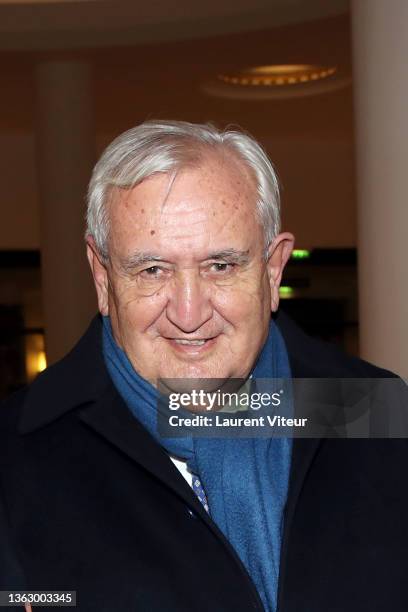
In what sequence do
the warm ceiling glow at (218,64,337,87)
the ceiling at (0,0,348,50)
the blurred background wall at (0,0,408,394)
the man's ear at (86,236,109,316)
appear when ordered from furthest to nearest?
the warm ceiling glow at (218,64,337,87) < the ceiling at (0,0,348,50) < the blurred background wall at (0,0,408,394) < the man's ear at (86,236,109,316)

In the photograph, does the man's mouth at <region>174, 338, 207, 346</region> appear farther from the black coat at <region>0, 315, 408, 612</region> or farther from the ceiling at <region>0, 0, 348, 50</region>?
the ceiling at <region>0, 0, 348, 50</region>

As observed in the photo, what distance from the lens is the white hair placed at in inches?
77.3

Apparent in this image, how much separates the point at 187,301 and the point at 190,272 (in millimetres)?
52

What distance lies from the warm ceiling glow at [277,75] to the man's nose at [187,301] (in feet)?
26.7

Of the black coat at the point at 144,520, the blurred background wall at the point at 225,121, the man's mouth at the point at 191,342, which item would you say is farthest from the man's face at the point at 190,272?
the blurred background wall at the point at 225,121

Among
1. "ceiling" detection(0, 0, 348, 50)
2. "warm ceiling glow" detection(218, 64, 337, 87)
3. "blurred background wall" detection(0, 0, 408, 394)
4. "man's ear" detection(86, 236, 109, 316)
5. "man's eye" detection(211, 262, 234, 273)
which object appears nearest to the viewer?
"man's eye" detection(211, 262, 234, 273)

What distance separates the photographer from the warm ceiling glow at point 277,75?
10031mm

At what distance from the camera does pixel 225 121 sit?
11508mm

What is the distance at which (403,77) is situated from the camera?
461cm

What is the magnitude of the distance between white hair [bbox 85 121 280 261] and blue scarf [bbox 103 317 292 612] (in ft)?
0.90

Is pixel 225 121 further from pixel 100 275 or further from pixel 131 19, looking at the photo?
pixel 100 275

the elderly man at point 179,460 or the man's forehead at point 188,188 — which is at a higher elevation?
the man's forehead at point 188,188

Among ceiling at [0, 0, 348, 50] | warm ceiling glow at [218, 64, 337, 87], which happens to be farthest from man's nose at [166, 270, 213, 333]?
warm ceiling glow at [218, 64, 337, 87]

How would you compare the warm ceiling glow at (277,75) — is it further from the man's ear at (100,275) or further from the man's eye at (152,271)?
the man's eye at (152,271)
